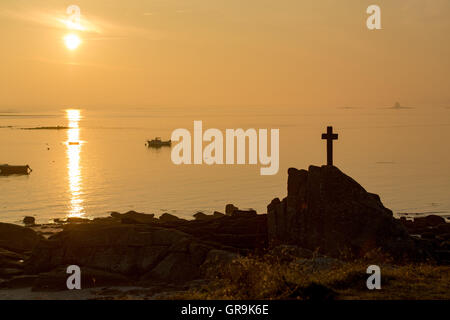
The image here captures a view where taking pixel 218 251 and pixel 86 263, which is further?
pixel 86 263

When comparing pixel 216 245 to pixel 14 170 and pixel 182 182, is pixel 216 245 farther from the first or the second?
pixel 14 170

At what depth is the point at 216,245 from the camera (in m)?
25.2

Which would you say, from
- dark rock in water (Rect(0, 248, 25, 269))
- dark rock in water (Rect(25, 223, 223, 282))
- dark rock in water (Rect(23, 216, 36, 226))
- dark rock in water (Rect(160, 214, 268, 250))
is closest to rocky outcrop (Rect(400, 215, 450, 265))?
dark rock in water (Rect(160, 214, 268, 250))

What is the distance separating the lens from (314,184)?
25359 millimetres

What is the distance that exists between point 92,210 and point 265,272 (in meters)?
49.3

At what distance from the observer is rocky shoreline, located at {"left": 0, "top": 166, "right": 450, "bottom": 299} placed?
2378cm

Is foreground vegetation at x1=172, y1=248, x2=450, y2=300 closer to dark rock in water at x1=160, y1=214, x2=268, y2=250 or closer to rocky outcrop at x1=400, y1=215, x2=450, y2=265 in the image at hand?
dark rock in water at x1=160, y1=214, x2=268, y2=250

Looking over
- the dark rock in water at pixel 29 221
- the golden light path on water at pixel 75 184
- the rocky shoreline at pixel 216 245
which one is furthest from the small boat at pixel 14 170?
the rocky shoreline at pixel 216 245

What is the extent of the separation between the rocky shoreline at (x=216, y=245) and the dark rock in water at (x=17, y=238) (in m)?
4.23

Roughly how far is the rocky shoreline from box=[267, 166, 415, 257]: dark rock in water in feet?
0.14

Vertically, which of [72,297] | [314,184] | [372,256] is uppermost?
[314,184]
